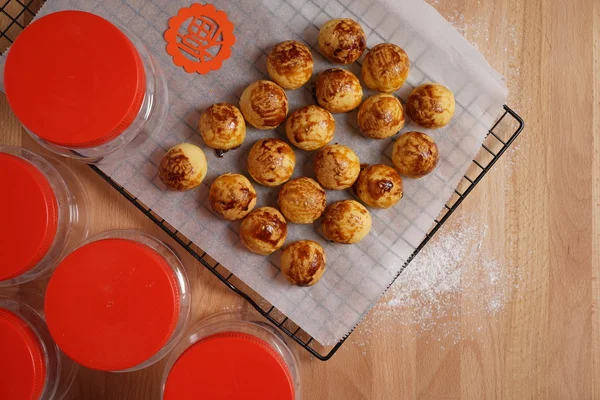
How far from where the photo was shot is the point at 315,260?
3.91 ft

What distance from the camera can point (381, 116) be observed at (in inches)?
46.8

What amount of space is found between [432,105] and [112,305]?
872mm

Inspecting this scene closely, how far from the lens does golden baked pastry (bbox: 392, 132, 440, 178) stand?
3.90ft

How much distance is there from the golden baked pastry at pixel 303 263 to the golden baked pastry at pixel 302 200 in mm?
63

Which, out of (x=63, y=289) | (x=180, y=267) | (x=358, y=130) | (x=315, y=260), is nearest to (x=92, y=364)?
(x=63, y=289)

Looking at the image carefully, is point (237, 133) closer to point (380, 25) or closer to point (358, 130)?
point (358, 130)

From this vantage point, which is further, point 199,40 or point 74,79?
point 199,40

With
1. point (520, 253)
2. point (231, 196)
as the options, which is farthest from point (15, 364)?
point (520, 253)

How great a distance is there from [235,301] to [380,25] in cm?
79

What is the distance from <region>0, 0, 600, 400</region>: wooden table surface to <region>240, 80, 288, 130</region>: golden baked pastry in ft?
1.29

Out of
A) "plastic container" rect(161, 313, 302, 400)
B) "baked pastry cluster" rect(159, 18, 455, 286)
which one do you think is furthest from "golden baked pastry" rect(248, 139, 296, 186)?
"plastic container" rect(161, 313, 302, 400)

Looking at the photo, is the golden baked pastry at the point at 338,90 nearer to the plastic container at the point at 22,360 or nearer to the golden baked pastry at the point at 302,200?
the golden baked pastry at the point at 302,200

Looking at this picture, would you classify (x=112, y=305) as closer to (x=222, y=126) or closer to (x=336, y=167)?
(x=222, y=126)

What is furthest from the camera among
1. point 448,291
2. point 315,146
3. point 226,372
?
point 448,291
